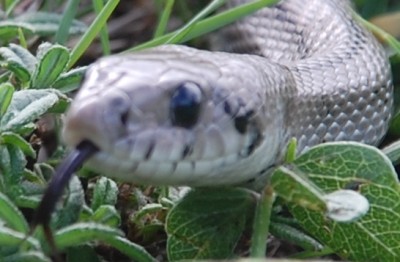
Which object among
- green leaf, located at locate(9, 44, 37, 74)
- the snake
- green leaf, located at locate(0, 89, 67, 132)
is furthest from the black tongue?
green leaf, located at locate(9, 44, 37, 74)

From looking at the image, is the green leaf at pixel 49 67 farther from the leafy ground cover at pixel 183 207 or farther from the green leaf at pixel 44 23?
the green leaf at pixel 44 23

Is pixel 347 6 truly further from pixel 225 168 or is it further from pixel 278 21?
pixel 225 168

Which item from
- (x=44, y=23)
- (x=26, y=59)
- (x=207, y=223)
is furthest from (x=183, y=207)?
(x=44, y=23)

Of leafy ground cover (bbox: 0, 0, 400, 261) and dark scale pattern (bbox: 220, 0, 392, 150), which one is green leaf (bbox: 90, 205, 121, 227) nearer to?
leafy ground cover (bbox: 0, 0, 400, 261)

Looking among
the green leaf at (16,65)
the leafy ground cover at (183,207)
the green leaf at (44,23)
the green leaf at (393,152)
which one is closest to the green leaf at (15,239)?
the leafy ground cover at (183,207)

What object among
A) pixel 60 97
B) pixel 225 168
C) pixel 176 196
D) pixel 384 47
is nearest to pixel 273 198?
pixel 225 168

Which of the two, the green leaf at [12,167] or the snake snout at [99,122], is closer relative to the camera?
the snake snout at [99,122]

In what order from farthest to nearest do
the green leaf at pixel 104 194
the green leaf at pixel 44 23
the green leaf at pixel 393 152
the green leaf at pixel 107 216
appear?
the green leaf at pixel 44 23
the green leaf at pixel 393 152
the green leaf at pixel 104 194
the green leaf at pixel 107 216

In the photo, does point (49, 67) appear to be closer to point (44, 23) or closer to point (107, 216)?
point (107, 216)
